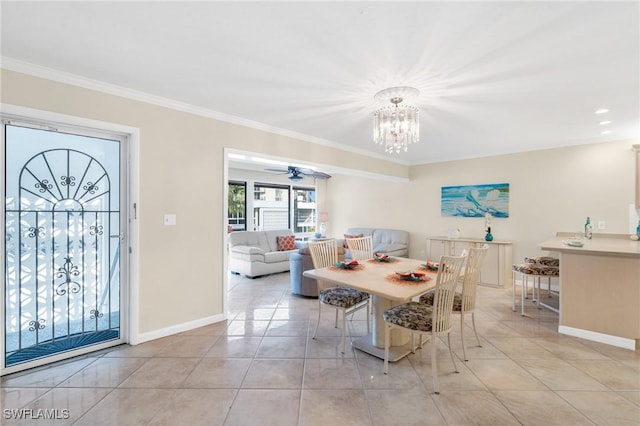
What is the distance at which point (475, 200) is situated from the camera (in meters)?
5.70

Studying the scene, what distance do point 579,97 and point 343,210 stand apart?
19.8 ft

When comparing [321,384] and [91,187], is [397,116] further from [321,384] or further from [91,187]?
[91,187]

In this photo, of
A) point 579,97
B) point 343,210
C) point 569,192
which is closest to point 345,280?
point 579,97

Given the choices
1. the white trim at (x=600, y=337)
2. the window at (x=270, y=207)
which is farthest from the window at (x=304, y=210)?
the white trim at (x=600, y=337)

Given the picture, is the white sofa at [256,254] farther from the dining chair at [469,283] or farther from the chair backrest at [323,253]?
the dining chair at [469,283]

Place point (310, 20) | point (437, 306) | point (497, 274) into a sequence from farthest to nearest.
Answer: point (497, 274)
point (437, 306)
point (310, 20)

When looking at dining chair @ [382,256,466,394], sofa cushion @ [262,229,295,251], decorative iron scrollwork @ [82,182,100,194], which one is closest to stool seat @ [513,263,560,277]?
dining chair @ [382,256,466,394]

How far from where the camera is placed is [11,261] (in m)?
2.35

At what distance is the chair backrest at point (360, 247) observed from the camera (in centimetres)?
394

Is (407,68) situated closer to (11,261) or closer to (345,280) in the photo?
(345,280)

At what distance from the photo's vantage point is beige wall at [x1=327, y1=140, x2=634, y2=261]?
14.3ft

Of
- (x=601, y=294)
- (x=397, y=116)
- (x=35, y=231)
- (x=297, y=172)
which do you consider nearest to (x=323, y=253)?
(x=397, y=116)

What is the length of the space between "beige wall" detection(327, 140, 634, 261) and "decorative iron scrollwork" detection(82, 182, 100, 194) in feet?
19.2

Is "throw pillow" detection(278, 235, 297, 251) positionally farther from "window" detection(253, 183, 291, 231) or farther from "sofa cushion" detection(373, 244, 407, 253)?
"sofa cushion" detection(373, 244, 407, 253)
